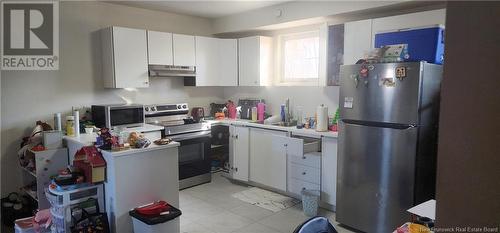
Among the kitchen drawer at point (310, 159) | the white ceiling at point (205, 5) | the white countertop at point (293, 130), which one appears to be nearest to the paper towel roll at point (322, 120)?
the white countertop at point (293, 130)

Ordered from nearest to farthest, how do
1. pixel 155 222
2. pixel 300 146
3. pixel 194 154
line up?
pixel 155 222 → pixel 300 146 → pixel 194 154

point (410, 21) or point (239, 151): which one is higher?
point (410, 21)

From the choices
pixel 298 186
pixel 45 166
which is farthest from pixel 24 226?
pixel 298 186

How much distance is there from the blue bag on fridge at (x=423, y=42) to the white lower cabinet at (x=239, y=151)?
6.85ft

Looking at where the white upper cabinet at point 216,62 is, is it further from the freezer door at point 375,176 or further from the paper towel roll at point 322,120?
the freezer door at point 375,176

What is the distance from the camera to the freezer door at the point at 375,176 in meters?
2.53

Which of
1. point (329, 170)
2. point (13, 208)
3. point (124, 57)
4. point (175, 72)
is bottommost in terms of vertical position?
point (13, 208)

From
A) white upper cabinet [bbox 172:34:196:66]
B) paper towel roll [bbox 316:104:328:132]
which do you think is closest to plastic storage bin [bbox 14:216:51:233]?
white upper cabinet [bbox 172:34:196:66]

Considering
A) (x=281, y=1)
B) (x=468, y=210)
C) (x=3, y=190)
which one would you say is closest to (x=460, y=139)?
(x=468, y=210)

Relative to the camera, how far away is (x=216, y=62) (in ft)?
15.4

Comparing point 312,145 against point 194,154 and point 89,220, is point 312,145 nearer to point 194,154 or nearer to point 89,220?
point 194,154

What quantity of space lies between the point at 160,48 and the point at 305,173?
2358mm

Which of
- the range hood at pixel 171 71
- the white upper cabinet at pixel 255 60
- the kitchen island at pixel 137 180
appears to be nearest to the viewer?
the kitchen island at pixel 137 180

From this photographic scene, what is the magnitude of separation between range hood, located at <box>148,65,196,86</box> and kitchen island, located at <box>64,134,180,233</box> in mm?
1705
